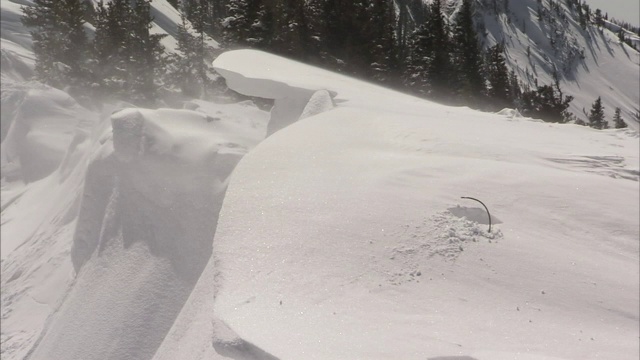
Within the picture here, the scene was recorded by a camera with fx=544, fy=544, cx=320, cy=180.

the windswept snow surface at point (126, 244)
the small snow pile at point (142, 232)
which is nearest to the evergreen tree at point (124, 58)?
the windswept snow surface at point (126, 244)

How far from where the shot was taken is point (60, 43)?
24.2 metres

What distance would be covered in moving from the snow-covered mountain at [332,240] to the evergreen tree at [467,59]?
17281mm

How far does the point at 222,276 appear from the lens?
4.75 m

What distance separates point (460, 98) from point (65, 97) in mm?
16976

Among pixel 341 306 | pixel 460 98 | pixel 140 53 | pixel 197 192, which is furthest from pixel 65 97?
pixel 341 306

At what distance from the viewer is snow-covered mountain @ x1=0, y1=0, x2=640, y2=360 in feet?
13.3

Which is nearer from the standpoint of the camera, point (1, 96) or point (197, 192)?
point (197, 192)

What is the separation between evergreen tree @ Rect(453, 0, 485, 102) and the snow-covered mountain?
17281 millimetres

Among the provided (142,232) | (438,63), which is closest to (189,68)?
(438,63)

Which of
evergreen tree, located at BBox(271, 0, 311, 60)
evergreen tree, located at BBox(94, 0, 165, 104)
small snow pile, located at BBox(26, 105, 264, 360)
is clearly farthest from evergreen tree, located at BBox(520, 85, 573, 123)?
small snow pile, located at BBox(26, 105, 264, 360)

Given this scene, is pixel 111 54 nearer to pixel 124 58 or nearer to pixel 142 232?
pixel 124 58

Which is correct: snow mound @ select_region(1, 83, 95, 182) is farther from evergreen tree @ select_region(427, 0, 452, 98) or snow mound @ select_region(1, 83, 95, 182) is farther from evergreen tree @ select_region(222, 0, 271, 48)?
evergreen tree @ select_region(427, 0, 452, 98)

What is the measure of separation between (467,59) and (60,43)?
20.5 meters

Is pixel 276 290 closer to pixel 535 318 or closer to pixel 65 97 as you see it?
pixel 535 318
